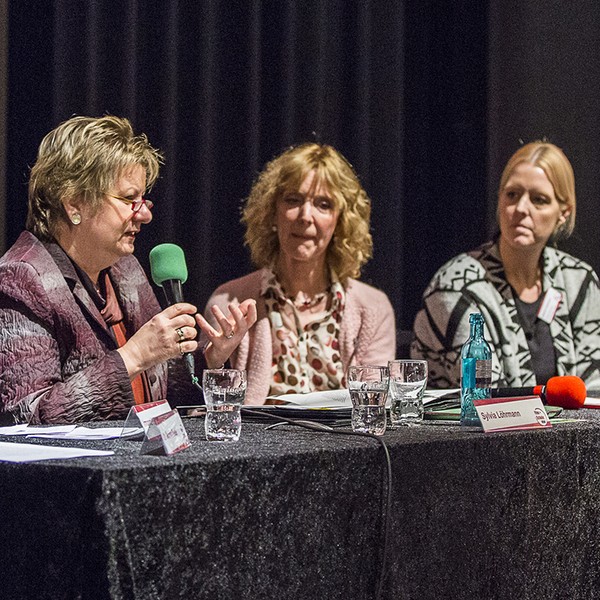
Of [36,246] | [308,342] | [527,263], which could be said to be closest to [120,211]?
[36,246]

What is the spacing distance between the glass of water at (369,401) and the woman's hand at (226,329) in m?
0.57

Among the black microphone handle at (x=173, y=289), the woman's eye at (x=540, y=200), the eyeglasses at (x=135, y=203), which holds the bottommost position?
the black microphone handle at (x=173, y=289)

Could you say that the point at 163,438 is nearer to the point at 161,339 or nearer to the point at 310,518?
the point at 310,518

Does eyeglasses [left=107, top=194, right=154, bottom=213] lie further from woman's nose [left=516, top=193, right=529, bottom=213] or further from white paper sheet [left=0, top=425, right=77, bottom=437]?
woman's nose [left=516, top=193, right=529, bottom=213]

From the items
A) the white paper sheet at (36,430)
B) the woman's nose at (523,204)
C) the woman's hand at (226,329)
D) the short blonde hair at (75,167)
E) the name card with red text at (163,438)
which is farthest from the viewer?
the woman's nose at (523,204)

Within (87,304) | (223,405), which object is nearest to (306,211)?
(87,304)

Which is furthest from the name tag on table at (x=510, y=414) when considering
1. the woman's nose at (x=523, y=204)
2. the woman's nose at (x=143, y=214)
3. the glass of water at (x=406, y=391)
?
the woman's nose at (x=523, y=204)

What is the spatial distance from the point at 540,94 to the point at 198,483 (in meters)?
3.21

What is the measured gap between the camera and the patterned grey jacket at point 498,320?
3.05m

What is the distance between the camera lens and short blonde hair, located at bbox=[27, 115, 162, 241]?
2211 millimetres

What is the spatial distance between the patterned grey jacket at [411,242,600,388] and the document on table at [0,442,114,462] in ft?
6.21

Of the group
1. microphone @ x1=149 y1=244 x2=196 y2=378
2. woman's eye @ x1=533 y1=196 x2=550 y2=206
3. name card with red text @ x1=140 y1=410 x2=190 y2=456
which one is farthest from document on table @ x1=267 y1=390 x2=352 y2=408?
woman's eye @ x1=533 y1=196 x2=550 y2=206

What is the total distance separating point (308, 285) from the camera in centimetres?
310

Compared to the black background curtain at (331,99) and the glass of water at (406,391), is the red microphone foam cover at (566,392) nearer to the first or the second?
the glass of water at (406,391)
